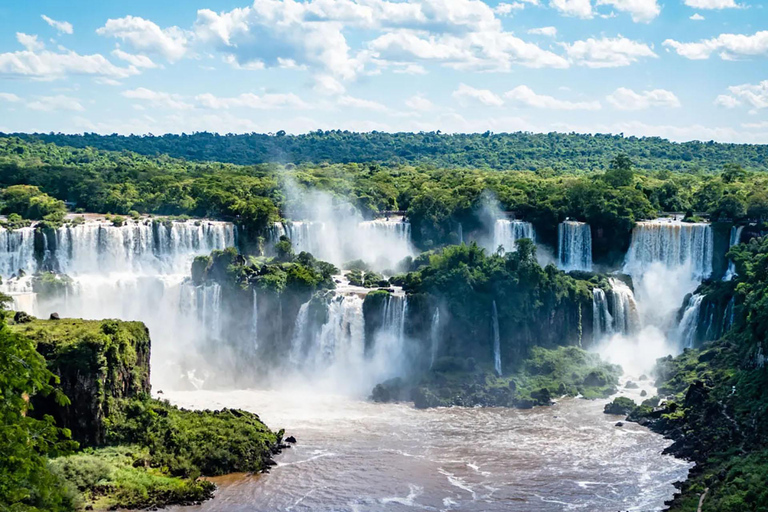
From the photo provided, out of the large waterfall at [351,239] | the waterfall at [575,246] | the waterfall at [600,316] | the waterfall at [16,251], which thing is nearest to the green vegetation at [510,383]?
the waterfall at [600,316]

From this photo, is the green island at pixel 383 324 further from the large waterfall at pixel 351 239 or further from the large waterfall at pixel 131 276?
the large waterfall at pixel 351 239

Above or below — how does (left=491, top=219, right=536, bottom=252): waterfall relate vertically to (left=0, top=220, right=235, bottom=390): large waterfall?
above

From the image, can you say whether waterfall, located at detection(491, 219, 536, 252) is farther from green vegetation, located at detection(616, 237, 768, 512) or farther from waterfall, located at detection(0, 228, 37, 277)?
waterfall, located at detection(0, 228, 37, 277)

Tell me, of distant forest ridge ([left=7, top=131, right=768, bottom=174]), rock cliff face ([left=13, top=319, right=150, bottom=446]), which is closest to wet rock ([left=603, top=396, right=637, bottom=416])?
rock cliff face ([left=13, top=319, right=150, bottom=446])

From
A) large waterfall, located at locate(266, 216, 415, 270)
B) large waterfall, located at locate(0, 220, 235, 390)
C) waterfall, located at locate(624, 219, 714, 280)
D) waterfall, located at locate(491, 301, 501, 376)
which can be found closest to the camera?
waterfall, located at locate(491, 301, 501, 376)

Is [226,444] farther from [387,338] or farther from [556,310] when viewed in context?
[556,310]

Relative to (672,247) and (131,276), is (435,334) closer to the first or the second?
(672,247)

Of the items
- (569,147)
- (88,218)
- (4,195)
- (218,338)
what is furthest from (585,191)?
(569,147)
